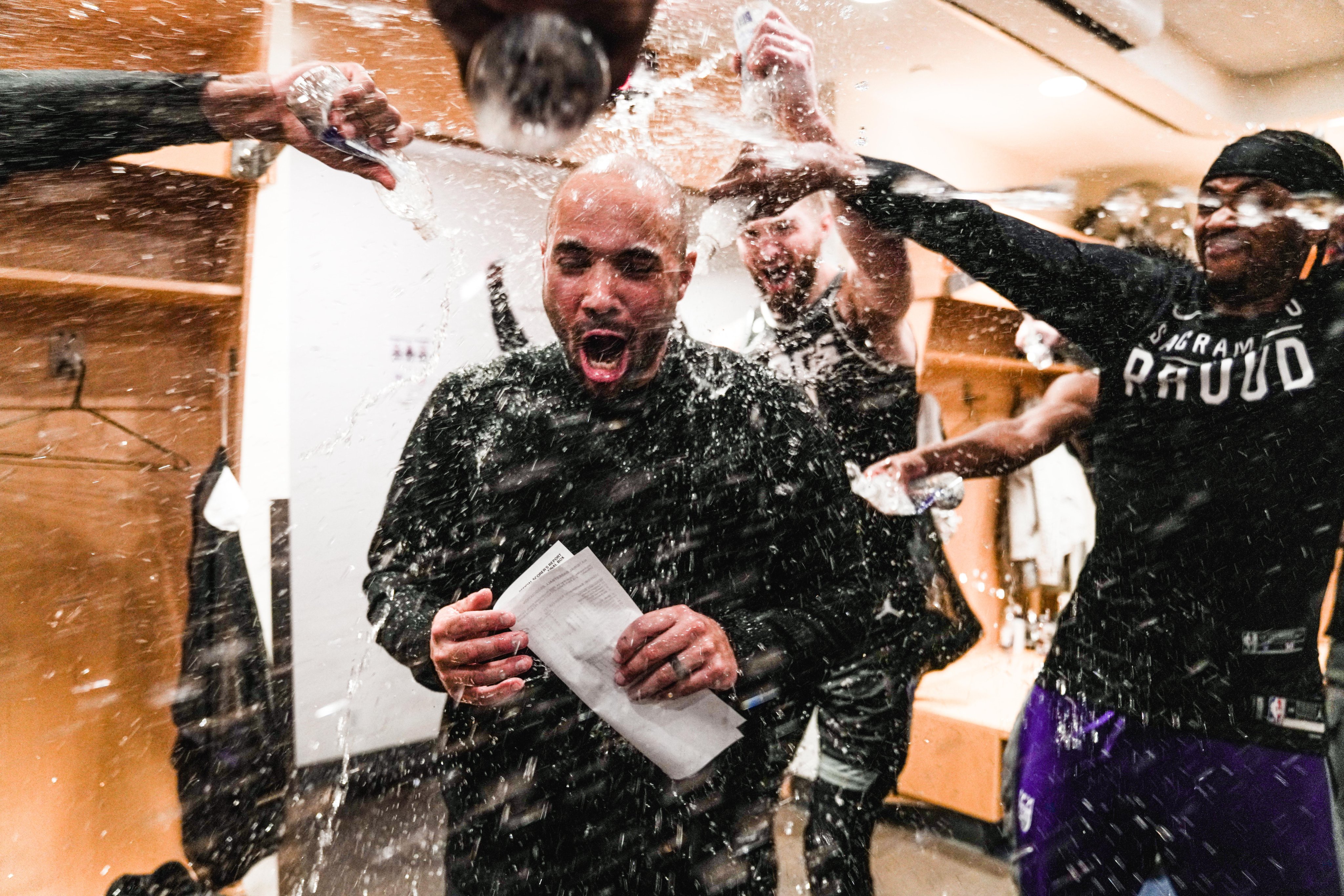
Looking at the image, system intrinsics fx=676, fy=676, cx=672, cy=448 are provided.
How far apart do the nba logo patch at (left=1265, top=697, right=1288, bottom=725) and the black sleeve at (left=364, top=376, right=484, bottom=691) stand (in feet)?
2.92

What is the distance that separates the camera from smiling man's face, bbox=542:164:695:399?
2.37ft

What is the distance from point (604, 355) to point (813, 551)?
0.32 meters

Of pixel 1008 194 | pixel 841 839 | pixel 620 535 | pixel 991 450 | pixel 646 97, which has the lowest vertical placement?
pixel 841 839

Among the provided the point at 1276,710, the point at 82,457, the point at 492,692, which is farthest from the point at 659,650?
the point at 82,457

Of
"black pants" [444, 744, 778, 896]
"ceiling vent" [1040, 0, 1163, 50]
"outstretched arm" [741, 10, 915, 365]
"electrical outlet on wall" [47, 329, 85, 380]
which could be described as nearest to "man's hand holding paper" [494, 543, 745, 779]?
"black pants" [444, 744, 778, 896]

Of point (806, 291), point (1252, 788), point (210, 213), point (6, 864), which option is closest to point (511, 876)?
point (1252, 788)

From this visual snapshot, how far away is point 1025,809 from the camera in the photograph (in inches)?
34.8

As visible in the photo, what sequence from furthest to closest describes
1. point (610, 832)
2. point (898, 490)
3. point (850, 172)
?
point (898, 490), point (850, 172), point (610, 832)

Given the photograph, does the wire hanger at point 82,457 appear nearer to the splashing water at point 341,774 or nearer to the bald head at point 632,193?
the splashing water at point 341,774

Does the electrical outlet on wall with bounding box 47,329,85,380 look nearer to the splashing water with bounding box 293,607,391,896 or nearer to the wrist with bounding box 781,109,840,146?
the splashing water with bounding box 293,607,391,896

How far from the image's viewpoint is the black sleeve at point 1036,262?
766 mm

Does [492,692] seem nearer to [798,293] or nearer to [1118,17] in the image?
[798,293]

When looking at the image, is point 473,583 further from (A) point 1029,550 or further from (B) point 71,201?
(A) point 1029,550

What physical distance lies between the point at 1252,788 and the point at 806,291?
0.91m
